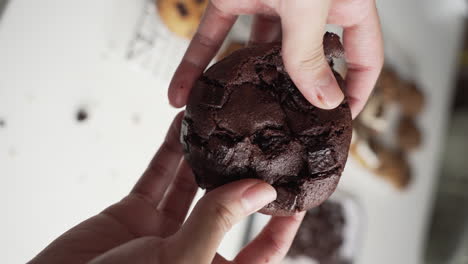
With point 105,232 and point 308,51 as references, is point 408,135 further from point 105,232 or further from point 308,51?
point 105,232

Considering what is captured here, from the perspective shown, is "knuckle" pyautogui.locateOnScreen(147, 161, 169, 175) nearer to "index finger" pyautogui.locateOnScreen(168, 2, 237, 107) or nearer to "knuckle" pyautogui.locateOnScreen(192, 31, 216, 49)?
"index finger" pyautogui.locateOnScreen(168, 2, 237, 107)

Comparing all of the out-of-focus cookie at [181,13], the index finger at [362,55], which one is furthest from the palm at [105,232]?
the out-of-focus cookie at [181,13]

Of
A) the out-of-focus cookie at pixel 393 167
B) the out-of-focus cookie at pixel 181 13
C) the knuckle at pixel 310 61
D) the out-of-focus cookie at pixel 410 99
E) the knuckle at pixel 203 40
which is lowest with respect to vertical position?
the out-of-focus cookie at pixel 393 167

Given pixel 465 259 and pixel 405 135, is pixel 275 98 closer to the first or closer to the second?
pixel 405 135

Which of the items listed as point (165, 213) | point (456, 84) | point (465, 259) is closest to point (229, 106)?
point (165, 213)

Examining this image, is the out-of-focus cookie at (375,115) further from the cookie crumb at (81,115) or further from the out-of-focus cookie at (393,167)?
the cookie crumb at (81,115)

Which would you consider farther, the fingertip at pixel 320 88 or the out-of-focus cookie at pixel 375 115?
the out-of-focus cookie at pixel 375 115
